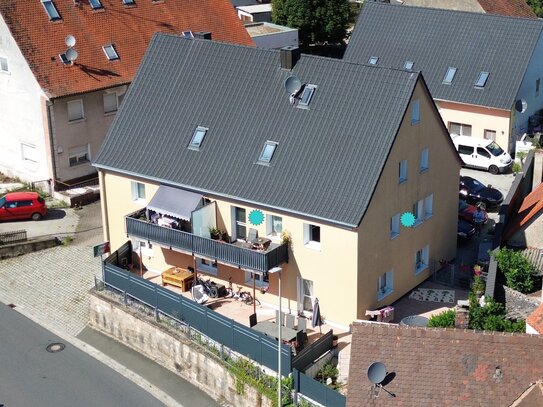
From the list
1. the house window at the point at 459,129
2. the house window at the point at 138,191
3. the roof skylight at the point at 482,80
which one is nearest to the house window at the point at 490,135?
the house window at the point at 459,129

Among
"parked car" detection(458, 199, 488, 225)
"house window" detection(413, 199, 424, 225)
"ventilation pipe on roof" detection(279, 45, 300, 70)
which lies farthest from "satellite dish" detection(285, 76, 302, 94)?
"parked car" detection(458, 199, 488, 225)

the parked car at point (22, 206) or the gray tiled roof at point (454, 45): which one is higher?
the gray tiled roof at point (454, 45)

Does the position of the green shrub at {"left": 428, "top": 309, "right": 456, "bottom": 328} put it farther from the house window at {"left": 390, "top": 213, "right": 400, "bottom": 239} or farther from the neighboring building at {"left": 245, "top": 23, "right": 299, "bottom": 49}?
the neighboring building at {"left": 245, "top": 23, "right": 299, "bottom": 49}

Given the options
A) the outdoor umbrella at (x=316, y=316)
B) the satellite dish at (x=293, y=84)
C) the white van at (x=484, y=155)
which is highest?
the satellite dish at (x=293, y=84)

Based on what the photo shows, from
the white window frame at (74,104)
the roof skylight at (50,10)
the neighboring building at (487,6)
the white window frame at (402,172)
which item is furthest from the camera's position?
the neighboring building at (487,6)

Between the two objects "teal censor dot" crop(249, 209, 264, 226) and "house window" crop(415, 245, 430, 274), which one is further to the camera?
"house window" crop(415, 245, 430, 274)

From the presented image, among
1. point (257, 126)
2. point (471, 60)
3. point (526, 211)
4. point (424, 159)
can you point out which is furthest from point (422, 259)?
point (471, 60)

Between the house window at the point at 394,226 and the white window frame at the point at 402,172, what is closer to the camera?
the white window frame at the point at 402,172

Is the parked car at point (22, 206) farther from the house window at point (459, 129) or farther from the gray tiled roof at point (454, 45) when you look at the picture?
the house window at point (459, 129)
